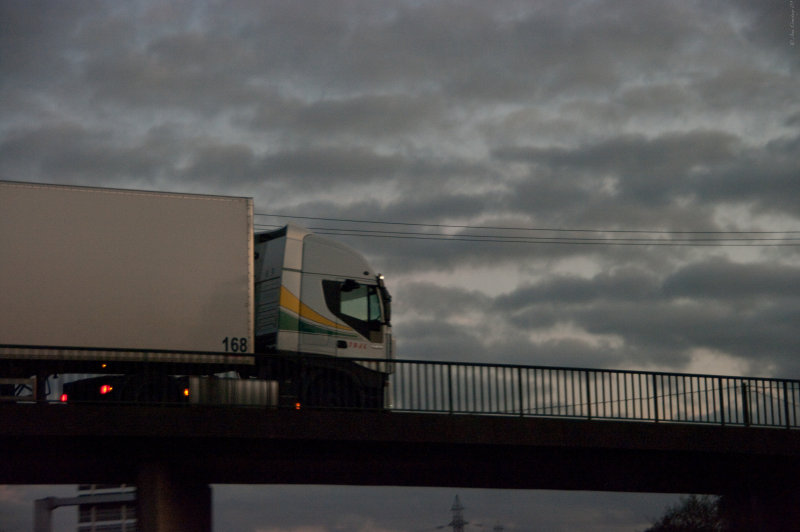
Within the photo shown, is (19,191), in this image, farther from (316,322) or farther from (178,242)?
(316,322)

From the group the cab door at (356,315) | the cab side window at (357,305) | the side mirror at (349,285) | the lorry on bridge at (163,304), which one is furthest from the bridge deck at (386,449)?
the side mirror at (349,285)

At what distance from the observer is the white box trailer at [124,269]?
22203 mm

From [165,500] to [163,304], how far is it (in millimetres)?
5184

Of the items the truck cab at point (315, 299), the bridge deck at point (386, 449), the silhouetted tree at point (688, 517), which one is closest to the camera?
the bridge deck at point (386, 449)

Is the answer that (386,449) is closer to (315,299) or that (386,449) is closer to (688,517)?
(315,299)

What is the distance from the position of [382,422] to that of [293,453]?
6.49 ft

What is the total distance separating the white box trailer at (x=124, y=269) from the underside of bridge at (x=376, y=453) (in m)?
3.04

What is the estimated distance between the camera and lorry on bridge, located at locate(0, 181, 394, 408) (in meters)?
21.9

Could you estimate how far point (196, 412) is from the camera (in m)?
19.2

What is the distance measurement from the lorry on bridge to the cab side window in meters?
0.08

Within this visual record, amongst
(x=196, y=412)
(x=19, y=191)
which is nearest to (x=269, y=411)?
(x=196, y=412)

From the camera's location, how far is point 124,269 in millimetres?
23016

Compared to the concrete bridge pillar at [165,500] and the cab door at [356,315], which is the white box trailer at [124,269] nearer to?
the cab door at [356,315]

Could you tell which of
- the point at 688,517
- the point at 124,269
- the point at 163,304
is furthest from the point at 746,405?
the point at 688,517
